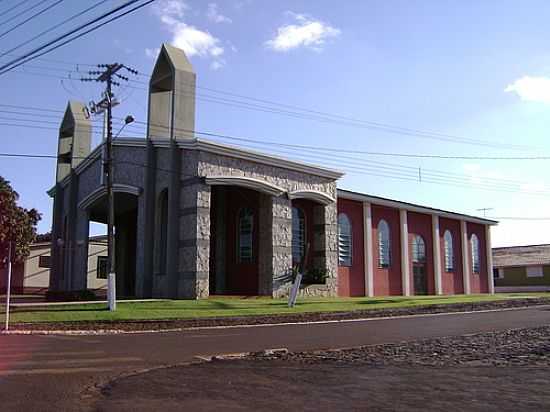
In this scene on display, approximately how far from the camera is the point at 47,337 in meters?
16.7

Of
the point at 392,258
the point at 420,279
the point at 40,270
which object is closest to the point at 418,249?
the point at 420,279

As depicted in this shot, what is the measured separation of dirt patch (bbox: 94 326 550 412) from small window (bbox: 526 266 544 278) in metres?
59.4

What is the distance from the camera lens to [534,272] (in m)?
67.8

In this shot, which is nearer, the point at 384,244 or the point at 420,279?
the point at 384,244

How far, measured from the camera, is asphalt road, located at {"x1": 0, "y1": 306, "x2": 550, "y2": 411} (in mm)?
8031

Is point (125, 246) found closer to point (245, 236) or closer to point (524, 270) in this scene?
point (245, 236)

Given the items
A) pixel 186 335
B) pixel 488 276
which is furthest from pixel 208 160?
pixel 488 276

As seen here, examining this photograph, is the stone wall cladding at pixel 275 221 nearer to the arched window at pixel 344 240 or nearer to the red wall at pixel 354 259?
the red wall at pixel 354 259

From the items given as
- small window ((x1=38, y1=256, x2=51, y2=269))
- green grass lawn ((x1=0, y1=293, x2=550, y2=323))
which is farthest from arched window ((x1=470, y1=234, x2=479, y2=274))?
small window ((x1=38, y1=256, x2=51, y2=269))

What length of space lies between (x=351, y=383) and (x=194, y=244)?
2114 cm

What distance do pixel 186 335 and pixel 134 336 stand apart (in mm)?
1468

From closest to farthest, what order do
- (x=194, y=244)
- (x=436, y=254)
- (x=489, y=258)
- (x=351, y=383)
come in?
(x=351, y=383) < (x=194, y=244) < (x=436, y=254) < (x=489, y=258)

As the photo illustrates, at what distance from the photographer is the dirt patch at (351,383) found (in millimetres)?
7031

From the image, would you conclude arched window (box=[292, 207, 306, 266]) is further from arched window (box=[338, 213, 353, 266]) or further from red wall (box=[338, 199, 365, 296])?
red wall (box=[338, 199, 365, 296])
